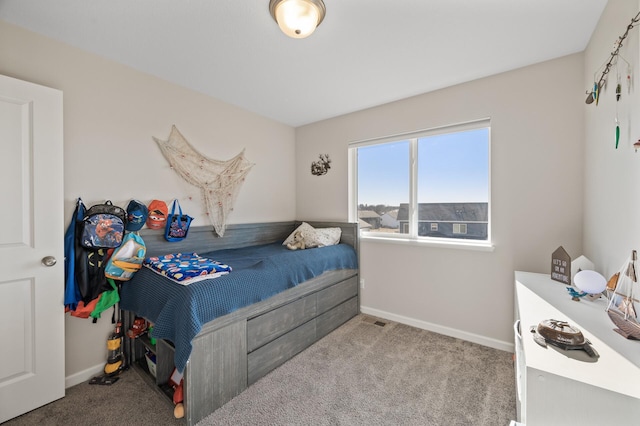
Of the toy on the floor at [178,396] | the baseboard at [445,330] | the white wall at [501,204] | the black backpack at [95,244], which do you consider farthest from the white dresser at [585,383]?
the black backpack at [95,244]

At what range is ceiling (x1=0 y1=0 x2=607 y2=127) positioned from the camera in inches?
59.9

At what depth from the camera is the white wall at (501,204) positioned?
2.04 m

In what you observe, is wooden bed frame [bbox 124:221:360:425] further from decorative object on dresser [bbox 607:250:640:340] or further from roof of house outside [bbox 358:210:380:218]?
decorative object on dresser [bbox 607:250:640:340]

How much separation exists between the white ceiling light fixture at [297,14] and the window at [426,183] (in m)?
1.67

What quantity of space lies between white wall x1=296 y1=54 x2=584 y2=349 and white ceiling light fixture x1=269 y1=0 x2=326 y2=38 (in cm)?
162

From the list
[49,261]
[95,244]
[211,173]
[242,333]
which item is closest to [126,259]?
[95,244]

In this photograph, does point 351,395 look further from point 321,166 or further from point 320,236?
point 321,166

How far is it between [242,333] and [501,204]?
7.74 ft

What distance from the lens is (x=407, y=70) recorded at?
2.21 meters

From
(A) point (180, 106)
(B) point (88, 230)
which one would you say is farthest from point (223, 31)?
(B) point (88, 230)

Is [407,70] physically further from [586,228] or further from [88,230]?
[88,230]

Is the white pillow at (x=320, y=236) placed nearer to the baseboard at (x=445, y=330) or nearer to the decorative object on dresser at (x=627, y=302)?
the baseboard at (x=445, y=330)

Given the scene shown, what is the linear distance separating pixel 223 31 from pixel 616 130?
2.29 metres

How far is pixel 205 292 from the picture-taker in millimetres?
1584
